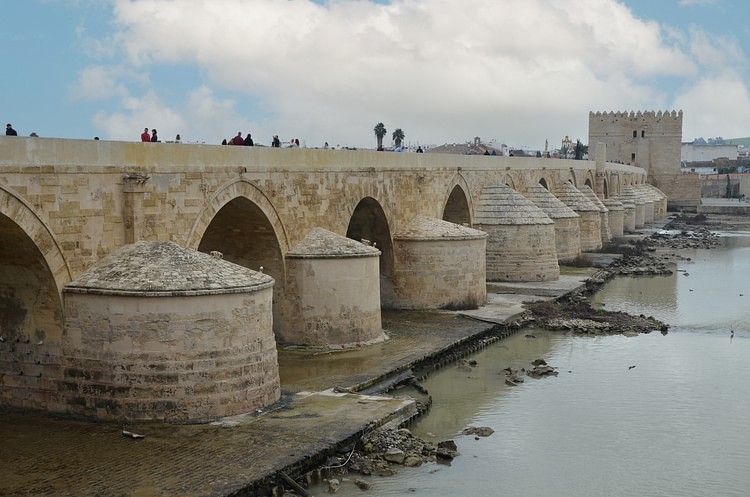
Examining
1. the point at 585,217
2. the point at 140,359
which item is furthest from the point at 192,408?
the point at 585,217

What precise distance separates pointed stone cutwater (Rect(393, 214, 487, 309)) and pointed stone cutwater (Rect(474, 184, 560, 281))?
14.6 ft

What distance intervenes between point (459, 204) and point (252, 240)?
10.8 m

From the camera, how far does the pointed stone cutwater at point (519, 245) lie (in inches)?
993

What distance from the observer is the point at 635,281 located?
28016 millimetres

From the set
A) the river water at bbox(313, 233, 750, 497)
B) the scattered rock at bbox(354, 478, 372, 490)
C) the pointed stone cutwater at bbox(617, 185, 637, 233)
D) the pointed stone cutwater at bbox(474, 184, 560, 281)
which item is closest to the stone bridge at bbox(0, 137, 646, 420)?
the scattered rock at bbox(354, 478, 372, 490)

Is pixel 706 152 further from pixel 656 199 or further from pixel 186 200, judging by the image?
pixel 186 200

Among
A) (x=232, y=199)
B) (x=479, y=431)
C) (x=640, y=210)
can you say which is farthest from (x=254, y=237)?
(x=640, y=210)

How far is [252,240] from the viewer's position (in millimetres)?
16219

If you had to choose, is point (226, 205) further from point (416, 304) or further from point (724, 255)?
point (724, 255)

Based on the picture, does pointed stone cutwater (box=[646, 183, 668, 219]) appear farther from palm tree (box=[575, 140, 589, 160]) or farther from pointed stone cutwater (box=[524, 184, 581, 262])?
pointed stone cutwater (box=[524, 184, 581, 262])

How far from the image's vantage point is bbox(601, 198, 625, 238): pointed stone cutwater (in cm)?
4228

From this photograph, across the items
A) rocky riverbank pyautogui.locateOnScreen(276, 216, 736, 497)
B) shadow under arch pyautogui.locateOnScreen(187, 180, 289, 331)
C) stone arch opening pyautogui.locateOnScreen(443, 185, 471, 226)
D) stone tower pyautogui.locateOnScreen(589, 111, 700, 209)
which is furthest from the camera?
stone tower pyautogui.locateOnScreen(589, 111, 700, 209)

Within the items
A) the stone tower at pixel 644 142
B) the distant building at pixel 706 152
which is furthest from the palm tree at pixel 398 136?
the distant building at pixel 706 152

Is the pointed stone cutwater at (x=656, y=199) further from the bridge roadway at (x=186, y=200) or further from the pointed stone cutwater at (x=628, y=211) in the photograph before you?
the bridge roadway at (x=186, y=200)
